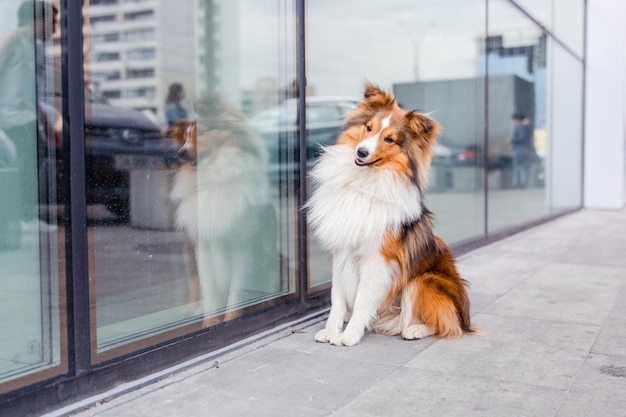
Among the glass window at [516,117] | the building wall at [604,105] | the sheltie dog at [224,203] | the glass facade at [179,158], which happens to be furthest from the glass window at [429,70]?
the building wall at [604,105]

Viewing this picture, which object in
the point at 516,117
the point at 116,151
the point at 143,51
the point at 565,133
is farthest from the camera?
the point at 565,133

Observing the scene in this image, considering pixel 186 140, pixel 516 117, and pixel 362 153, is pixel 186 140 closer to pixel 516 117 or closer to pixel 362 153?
Answer: pixel 362 153

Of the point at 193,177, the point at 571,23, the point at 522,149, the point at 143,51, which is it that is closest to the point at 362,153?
the point at 193,177

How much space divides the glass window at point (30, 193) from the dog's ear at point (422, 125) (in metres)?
2.03

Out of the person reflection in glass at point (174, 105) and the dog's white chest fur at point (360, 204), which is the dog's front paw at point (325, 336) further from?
the person reflection in glass at point (174, 105)

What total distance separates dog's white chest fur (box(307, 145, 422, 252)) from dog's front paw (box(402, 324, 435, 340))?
583 mm

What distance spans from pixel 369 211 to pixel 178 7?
198 centimetres

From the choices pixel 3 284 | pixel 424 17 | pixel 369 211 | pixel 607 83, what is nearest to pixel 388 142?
pixel 369 211

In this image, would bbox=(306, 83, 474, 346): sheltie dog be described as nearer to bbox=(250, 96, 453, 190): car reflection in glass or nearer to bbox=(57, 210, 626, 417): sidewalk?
bbox=(57, 210, 626, 417): sidewalk

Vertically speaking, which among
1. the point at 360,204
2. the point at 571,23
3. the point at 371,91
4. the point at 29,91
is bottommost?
the point at 360,204

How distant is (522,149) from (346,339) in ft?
23.6

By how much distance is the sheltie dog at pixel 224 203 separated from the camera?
4055mm

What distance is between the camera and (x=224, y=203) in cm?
420

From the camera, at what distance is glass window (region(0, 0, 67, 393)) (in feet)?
9.40
